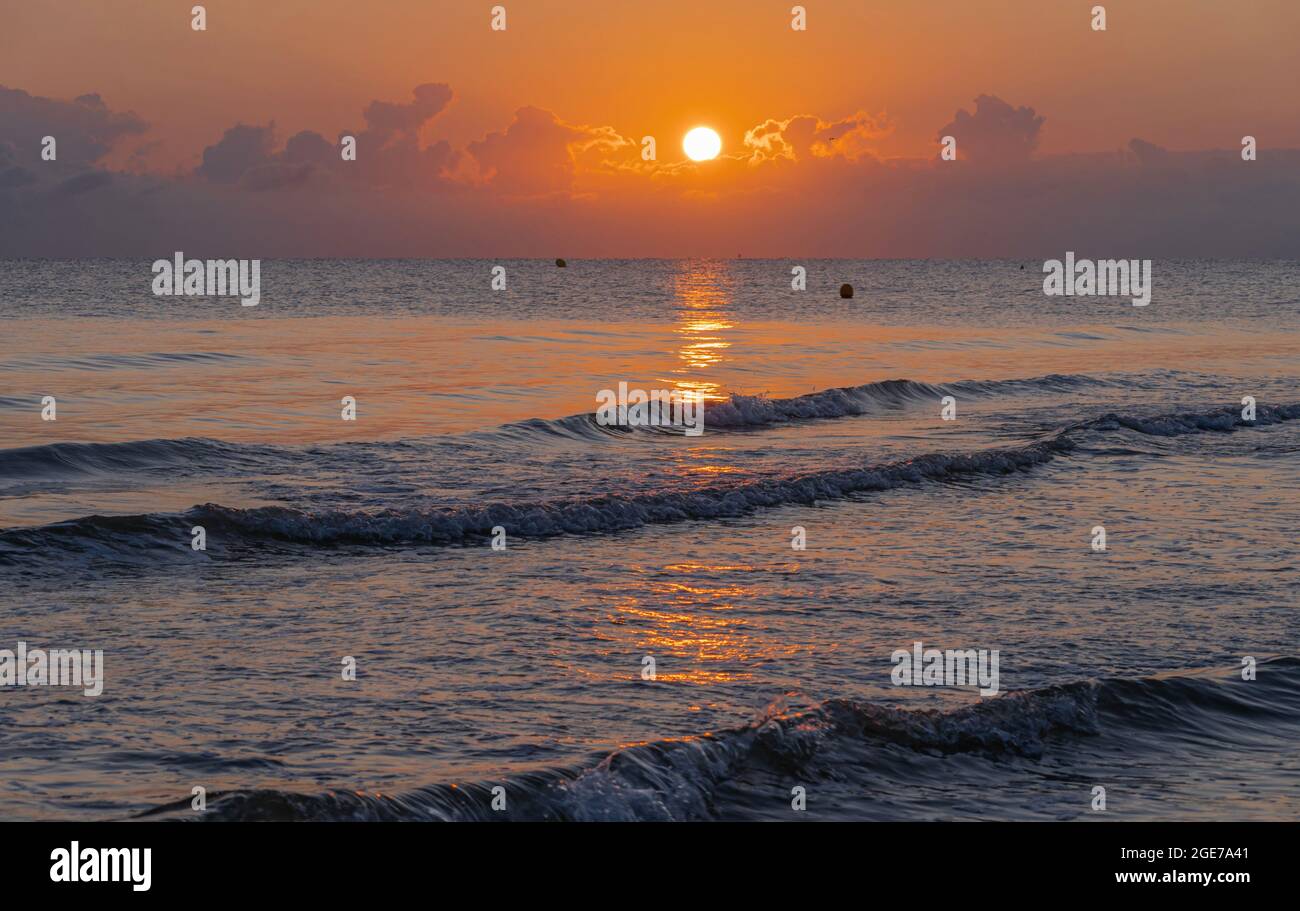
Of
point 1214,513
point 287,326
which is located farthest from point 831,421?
point 287,326

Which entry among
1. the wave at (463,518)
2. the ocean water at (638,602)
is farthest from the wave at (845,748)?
the wave at (463,518)

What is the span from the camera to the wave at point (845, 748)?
838 centimetres

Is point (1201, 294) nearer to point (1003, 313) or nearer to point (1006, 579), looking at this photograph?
point (1003, 313)

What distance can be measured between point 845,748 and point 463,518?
10.1 metres

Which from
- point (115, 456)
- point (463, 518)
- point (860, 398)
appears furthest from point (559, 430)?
point (860, 398)

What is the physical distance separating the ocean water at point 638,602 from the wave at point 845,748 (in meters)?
0.03

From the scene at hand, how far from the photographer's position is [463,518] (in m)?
18.9

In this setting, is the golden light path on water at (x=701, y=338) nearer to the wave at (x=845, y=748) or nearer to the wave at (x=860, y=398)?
the wave at (x=860, y=398)

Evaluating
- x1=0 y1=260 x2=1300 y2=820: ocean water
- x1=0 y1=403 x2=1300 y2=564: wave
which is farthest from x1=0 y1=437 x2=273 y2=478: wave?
x1=0 y1=403 x2=1300 y2=564: wave

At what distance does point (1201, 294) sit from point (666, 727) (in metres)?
122

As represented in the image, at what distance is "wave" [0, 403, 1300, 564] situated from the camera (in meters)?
17.2

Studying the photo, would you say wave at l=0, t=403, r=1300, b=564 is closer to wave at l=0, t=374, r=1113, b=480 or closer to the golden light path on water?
wave at l=0, t=374, r=1113, b=480

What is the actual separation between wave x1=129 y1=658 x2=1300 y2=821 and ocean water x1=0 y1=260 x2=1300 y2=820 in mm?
32
